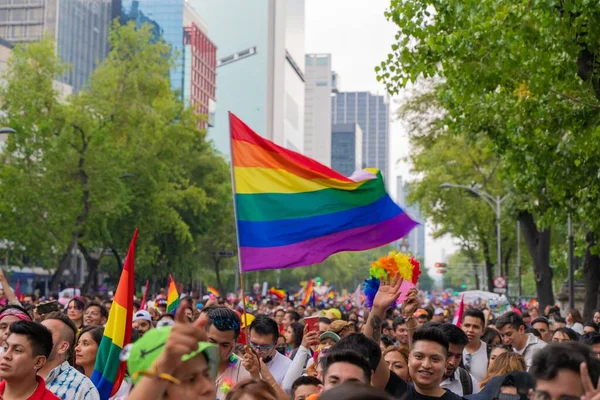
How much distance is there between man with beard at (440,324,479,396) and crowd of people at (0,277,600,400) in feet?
0.04

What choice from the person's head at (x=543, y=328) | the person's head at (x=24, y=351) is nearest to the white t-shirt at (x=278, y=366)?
the person's head at (x=24, y=351)

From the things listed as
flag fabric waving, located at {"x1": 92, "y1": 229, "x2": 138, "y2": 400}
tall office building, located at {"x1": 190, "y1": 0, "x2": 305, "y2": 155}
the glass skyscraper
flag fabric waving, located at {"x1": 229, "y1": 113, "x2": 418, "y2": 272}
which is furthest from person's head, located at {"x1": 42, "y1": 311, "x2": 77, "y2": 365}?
tall office building, located at {"x1": 190, "y1": 0, "x2": 305, "y2": 155}

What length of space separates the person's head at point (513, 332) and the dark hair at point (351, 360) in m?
6.73

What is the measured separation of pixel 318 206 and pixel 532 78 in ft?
28.6

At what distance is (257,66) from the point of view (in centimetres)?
15700

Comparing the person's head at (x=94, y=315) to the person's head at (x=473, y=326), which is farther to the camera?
the person's head at (x=94, y=315)

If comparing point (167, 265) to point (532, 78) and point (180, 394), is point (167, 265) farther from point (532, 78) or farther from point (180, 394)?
point (180, 394)

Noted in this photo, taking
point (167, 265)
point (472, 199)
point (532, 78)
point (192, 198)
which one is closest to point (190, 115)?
point (192, 198)

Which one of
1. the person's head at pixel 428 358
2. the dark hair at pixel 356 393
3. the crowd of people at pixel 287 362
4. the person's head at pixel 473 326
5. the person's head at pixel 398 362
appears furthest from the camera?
the person's head at pixel 473 326

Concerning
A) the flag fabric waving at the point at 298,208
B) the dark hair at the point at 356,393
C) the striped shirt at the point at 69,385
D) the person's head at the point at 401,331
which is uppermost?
the flag fabric waving at the point at 298,208

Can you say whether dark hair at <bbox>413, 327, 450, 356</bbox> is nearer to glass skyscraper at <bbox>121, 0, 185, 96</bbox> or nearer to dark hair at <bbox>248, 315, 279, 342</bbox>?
dark hair at <bbox>248, 315, 279, 342</bbox>

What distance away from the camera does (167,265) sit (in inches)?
2197

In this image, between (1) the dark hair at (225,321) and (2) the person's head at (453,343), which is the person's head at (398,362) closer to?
(2) the person's head at (453,343)

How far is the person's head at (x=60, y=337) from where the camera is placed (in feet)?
22.9
